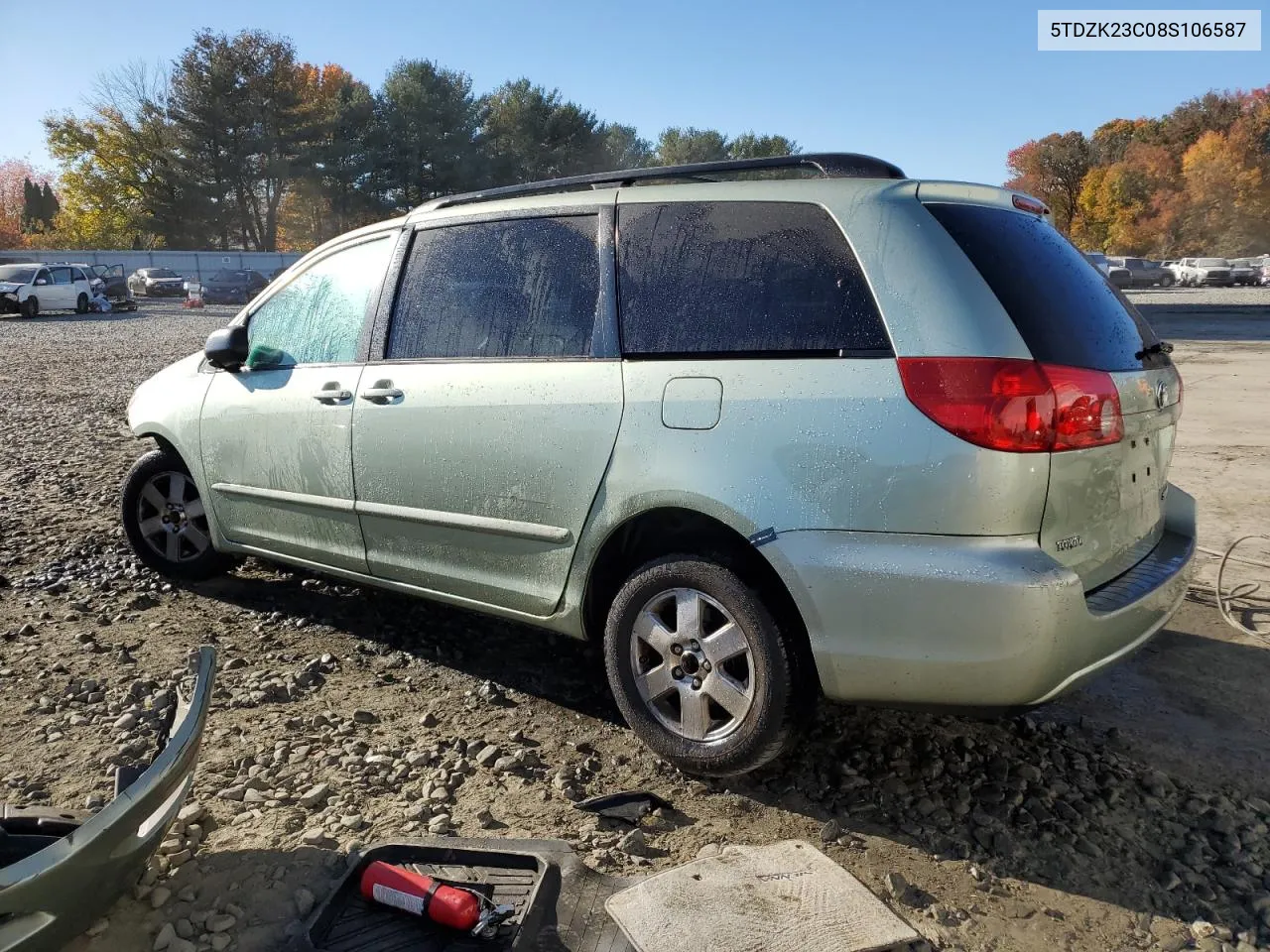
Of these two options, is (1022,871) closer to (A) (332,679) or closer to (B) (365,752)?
(B) (365,752)

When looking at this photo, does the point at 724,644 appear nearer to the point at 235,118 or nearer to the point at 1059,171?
the point at 235,118

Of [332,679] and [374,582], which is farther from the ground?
[374,582]

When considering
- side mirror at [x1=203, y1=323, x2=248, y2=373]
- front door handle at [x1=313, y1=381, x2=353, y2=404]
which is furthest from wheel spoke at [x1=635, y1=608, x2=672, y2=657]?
side mirror at [x1=203, y1=323, x2=248, y2=373]

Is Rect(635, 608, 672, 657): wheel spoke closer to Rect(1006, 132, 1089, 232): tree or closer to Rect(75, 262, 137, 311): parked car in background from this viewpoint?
Rect(75, 262, 137, 311): parked car in background

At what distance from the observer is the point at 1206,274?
48562 millimetres

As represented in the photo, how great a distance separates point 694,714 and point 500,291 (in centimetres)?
165

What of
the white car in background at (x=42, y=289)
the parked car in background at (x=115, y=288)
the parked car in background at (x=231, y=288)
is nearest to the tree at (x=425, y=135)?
the parked car in background at (x=231, y=288)

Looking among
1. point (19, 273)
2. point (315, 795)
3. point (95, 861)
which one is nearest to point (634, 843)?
point (315, 795)

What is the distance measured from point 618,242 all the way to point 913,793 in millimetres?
2002

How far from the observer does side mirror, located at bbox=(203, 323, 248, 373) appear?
14.2 ft

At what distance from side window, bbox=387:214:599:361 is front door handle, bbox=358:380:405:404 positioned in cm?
12

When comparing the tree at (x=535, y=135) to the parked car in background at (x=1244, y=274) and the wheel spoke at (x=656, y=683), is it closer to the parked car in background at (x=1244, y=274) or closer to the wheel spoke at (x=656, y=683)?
the parked car in background at (x=1244, y=274)

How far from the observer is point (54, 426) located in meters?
10.1

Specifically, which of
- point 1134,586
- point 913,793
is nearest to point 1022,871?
point 913,793
